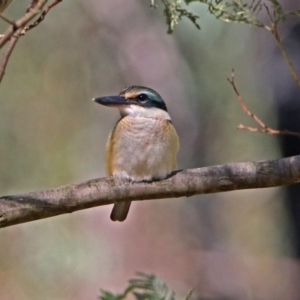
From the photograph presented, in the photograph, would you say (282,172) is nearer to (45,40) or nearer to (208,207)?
(208,207)

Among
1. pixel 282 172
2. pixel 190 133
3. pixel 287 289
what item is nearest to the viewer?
pixel 282 172

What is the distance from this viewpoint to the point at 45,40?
524cm

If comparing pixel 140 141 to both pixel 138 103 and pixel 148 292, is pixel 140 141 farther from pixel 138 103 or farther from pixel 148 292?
pixel 148 292

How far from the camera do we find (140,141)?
2361 mm

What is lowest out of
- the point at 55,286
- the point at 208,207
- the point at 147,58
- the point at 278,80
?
the point at 55,286

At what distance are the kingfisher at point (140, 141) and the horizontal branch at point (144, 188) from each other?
18 cm

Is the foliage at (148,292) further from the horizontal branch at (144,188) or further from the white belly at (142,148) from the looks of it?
the white belly at (142,148)

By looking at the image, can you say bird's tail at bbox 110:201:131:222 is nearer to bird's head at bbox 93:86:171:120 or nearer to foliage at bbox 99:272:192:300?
bird's head at bbox 93:86:171:120

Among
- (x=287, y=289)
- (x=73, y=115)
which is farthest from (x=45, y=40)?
(x=287, y=289)

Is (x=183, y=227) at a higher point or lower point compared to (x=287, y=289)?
higher

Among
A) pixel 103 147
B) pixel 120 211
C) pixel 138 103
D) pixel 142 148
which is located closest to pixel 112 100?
pixel 138 103

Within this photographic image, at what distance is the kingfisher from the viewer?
2268 mm

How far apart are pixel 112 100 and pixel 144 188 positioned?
0.50 meters

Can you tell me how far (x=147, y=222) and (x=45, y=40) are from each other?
1.82 metres
